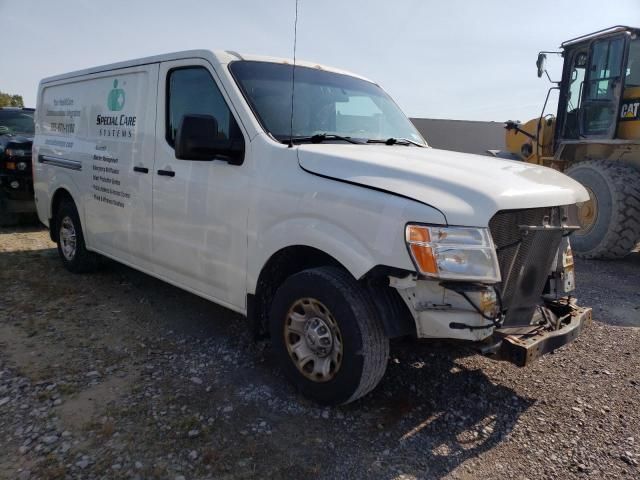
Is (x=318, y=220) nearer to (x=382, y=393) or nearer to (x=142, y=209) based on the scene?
(x=382, y=393)

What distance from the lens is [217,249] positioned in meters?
3.56

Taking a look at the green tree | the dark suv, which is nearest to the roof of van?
the dark suv

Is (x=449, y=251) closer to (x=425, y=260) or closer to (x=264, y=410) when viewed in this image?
(x=425, y=260)

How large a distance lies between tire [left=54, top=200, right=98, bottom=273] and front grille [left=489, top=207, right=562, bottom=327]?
14.6ft

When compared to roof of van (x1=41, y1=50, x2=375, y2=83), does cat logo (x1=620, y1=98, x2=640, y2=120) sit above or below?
above

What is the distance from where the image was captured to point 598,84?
788cm

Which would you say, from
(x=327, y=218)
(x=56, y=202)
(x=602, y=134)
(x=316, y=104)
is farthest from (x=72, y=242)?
(x=602, y=134)

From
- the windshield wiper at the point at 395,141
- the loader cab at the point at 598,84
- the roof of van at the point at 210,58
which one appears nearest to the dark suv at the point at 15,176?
the roof of van at the point at 210,58

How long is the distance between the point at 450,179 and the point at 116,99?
11.3 ft

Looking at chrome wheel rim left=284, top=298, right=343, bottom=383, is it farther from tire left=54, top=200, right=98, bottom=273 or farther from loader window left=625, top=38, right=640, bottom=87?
loader window left=625, top=38, right=640, bottom=87

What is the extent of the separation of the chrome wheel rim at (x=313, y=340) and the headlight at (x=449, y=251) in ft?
2.21

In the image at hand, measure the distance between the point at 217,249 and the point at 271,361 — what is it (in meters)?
0.92

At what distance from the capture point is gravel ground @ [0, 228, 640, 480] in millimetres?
2564

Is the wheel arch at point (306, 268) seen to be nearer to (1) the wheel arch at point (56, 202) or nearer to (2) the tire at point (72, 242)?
(2) the tire at point (72, 242)
